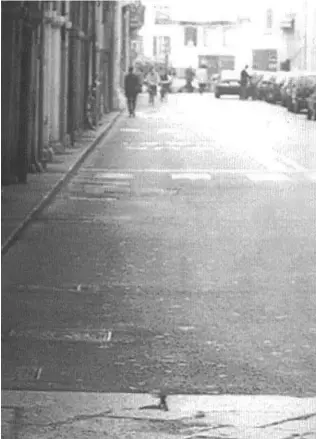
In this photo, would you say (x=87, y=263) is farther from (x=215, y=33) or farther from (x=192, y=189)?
(x=215, y=33)

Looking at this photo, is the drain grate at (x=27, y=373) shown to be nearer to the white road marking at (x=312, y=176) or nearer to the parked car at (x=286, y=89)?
the white road marking at (x=312, y=176)

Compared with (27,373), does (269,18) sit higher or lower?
higher

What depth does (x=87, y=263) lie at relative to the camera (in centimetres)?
1462

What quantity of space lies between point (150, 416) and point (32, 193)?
13.8m

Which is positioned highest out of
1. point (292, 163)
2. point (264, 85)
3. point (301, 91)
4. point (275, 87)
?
point (292, 163)

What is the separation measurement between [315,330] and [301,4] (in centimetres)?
7854

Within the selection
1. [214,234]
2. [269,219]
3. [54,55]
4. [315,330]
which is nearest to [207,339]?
[315,330]

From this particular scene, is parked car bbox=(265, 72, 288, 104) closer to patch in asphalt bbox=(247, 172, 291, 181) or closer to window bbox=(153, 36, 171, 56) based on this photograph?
window bbox=(153, 36, 171, 56)

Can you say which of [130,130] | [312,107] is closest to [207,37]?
[312,107]

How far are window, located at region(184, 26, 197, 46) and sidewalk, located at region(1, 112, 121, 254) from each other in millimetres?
81013

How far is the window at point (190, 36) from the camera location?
113375 millimetres

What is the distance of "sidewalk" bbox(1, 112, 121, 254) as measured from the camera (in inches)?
677

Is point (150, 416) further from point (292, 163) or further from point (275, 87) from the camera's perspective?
point (275, 87)

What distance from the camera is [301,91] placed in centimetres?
5959
